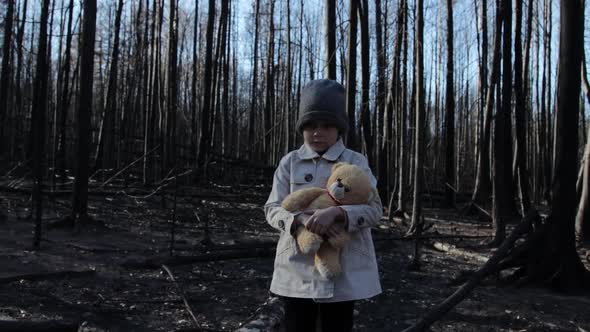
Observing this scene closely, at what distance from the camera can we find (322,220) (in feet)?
5.84

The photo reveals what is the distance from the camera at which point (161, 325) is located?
13.5ft

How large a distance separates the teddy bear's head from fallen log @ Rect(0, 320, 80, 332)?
2146mm

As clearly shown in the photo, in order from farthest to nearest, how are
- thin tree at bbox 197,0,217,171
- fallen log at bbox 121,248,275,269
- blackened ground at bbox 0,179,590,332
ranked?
thin tree at bbox 197,0,217,171, fallen log at bbox 121,248,275,269, blackened ground at bbox 0,179,590,332

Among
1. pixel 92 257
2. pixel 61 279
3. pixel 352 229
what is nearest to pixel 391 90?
pixel 92 257

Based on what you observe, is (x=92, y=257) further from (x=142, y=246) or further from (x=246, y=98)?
(x=246, y=98)

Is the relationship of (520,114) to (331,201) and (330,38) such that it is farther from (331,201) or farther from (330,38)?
(331,201)

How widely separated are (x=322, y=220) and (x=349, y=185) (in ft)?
0.67

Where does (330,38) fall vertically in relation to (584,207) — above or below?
above

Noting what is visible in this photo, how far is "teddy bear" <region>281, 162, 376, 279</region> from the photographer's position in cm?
181

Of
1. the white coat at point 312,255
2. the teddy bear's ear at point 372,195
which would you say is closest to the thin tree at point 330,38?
the white coat at point 312,255

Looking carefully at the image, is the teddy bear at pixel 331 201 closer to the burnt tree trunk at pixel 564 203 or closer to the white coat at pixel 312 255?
the white coat at pixel 312 255

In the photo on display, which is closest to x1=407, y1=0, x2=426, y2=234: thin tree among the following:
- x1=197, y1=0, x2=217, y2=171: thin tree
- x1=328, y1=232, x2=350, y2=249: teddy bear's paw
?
x1=197, y1=0, x2=217, y2=171: thin tree

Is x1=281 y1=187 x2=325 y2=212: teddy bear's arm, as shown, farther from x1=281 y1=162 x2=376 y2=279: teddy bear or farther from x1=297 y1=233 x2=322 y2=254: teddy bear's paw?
x1=297 y1=233 x2=322 y2=254: teddy bear's paw

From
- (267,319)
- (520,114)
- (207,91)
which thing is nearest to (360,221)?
(267,319)
